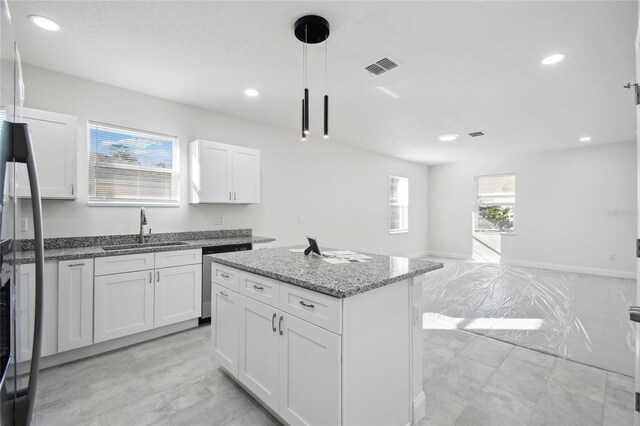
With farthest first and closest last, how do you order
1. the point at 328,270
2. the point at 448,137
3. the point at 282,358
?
the point at 448,137
the point at 328,270
the point at 282,358

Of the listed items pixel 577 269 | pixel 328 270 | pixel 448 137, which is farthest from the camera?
pixel 577 269

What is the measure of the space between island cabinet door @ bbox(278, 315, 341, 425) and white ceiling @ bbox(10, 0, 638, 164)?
2.08 metres

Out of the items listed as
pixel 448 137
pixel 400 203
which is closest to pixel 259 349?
→ pixel 448 137

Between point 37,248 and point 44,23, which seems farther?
point 44,23

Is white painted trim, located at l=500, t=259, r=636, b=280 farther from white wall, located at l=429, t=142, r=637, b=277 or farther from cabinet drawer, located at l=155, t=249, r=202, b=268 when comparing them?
cabinet drawer, located at l=155, t=249, r=202, b=268

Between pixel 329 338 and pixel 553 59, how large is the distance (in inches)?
122

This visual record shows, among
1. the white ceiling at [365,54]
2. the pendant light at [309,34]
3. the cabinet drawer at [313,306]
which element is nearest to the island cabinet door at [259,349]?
the cabinet drawer at [313,306]

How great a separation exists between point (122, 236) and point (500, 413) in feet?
12.3

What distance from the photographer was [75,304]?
2496 mm

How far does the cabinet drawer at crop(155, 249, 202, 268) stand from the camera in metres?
2.96

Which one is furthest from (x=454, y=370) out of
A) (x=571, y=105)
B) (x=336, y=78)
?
(x=571, y=105)

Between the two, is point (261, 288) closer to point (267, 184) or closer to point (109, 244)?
point (109, 244)

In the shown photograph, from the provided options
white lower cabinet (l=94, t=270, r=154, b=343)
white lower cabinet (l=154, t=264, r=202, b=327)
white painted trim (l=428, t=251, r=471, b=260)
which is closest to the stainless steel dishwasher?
white lower cabinet (l=154, t=264, r=202, b=327)

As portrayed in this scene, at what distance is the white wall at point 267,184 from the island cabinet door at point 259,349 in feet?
7.26
